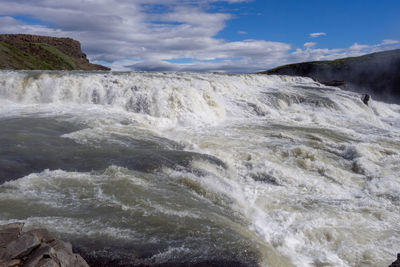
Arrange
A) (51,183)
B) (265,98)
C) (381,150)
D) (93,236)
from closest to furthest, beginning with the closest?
1. (93,236)
2. (51,183)
3. (381,150)
4. (265,98)

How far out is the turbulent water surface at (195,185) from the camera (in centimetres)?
477

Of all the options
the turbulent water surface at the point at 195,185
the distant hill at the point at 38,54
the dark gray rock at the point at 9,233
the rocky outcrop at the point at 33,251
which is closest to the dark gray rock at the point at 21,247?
the rocky outcrop at the point at 33,251

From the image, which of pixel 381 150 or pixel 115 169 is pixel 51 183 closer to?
pixel 115 169

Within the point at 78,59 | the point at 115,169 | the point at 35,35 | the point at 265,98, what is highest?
the point at 35,35

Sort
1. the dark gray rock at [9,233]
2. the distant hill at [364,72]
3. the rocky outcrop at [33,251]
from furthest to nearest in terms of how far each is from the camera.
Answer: the distant hill at [364,72]
the dark gray rock at [9,233]
the rocky outcrop at [33,251]

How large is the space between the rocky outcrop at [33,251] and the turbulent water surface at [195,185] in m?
0.62

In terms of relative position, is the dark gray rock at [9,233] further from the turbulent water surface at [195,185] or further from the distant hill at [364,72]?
the distant hill at [364,72]

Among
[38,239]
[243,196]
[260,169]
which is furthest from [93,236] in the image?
[260,169]

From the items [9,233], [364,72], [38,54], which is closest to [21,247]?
[9,233]

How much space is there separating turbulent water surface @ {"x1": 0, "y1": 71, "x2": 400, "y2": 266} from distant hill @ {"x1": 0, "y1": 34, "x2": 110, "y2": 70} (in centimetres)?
4482

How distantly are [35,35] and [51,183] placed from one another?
10489 centimetres

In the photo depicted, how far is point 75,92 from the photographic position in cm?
1662

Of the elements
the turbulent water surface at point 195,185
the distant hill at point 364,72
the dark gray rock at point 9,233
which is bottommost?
the turbulent water surface at point 195,185

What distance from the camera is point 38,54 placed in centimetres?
7294
